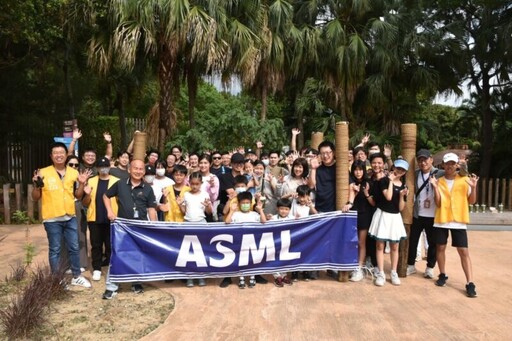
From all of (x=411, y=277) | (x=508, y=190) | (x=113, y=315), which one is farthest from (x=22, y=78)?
(x=508, y=190)

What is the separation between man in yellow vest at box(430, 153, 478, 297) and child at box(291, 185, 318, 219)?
159 centimetres

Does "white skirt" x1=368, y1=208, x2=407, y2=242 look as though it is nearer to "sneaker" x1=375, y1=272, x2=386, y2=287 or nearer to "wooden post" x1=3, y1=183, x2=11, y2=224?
"sneaker" x1=375, y1=272, x2=386, y2=287

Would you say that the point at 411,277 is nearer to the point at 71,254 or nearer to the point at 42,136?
the point at 71,254

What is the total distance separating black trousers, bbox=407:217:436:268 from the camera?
583 cm

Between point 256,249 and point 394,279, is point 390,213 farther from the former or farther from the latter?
point 256,249

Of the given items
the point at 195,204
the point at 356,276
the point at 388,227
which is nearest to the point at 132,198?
the point at 195,204

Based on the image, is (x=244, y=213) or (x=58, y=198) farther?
(x=244, y=213)

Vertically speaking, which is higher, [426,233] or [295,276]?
[426,233]

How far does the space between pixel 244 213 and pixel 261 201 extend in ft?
1.01

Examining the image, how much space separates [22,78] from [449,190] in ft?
47.7

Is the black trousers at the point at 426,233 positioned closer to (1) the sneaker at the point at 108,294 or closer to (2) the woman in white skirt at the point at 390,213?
(2) the woman in white skirt at the point at 390,213

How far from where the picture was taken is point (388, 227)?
18.1 ft

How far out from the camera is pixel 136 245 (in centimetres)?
519

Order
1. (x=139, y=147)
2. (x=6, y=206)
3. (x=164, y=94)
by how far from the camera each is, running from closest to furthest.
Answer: (x=139, y=147) < (x=6, y=206) < (x=164, y=94)
